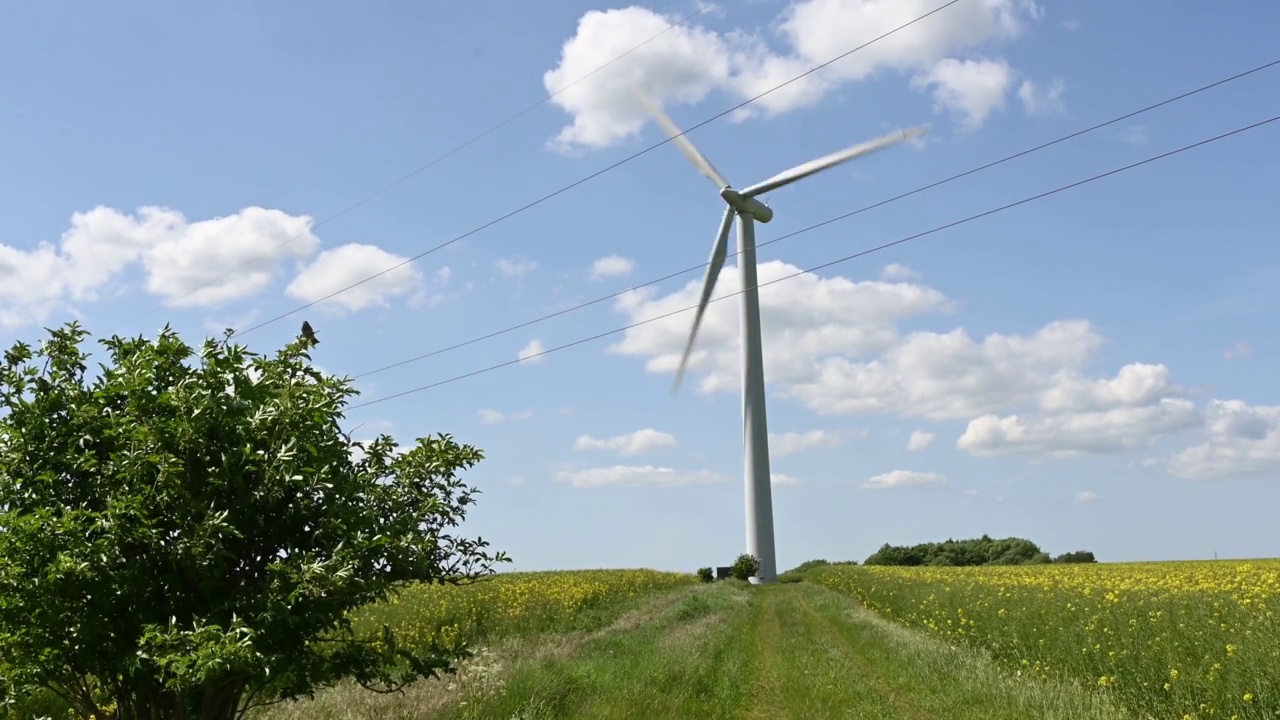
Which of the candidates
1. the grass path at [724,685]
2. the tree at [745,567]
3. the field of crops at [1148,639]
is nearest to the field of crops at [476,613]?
the grass path at [724,685]

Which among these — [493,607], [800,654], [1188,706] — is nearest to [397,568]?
[1188,706]

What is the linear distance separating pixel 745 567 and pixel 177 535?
51.2 metres

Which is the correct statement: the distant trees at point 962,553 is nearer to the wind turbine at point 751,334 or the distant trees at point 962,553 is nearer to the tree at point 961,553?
the tree at point 961,553

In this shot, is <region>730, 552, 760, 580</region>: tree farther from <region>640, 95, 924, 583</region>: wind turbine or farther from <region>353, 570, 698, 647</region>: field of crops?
<region>353, 570, 698, 647</region>: field of crops

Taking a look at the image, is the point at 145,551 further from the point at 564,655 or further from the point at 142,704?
the point at 564,655

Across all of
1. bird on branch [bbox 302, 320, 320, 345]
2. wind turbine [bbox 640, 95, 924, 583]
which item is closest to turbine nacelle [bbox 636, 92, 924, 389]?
wind turbine [bbox 640, 95, 924, 583]

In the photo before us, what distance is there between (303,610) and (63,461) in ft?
7.57

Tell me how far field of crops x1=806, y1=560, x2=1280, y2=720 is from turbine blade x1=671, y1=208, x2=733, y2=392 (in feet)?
89.4

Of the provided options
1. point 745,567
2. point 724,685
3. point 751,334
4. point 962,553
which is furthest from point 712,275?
point 962,553

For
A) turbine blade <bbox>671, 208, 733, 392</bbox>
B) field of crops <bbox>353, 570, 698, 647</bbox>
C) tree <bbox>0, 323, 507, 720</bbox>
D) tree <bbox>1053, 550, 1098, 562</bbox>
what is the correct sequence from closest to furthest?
1. tree <bbox>0, 323, 507, 720</bbox>
2. field of crops <bbox>353, 570, 698, 647</bbox>
3. turbine blade <bbox>671, 208, 733, 392</bbox>
4. tree <bbox>1053, 550, 1098, 562</bbox>

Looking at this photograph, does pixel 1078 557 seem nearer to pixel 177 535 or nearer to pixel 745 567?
pixel 745 567

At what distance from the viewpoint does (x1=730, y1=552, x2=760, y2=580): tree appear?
53.7 metres

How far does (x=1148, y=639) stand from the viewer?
12781mm

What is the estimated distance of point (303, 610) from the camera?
717cm
